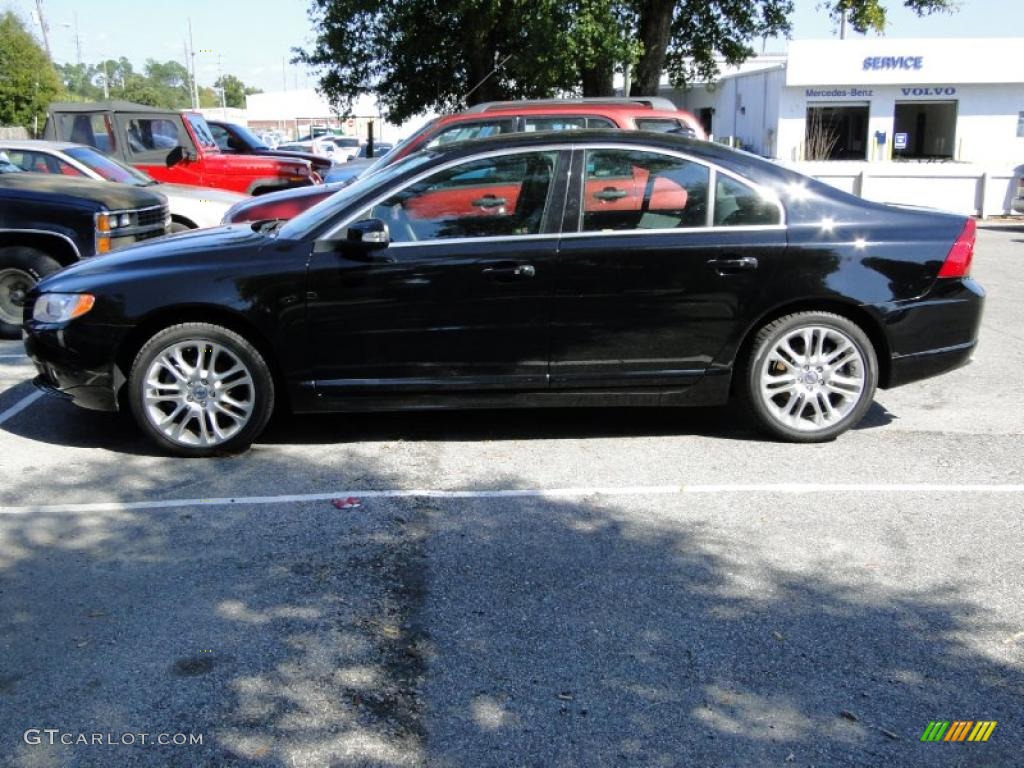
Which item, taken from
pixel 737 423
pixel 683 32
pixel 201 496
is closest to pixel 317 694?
pixel 201 496

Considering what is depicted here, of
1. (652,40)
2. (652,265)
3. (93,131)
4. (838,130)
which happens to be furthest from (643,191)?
(838,130)

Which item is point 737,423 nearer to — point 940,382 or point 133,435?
point 940,382

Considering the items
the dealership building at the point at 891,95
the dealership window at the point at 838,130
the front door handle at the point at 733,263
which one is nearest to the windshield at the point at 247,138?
the front door handle at the point at 733,263

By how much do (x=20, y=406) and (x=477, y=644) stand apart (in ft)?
15.2

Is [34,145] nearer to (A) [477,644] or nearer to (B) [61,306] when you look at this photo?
(B) [61,306]

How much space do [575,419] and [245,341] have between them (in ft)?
6.97

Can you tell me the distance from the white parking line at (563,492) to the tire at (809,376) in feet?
2.29

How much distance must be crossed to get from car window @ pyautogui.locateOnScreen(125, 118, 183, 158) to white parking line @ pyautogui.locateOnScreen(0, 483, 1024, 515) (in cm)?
1181

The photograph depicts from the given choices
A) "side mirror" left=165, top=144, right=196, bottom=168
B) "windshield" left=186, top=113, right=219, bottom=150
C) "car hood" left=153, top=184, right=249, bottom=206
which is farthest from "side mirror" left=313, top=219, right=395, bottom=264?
"windshield" left=186, top=113, right=219, bottom=150

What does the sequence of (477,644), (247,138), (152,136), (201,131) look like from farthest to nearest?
(247,138)
(201,131)
(152,136)
(477,644)

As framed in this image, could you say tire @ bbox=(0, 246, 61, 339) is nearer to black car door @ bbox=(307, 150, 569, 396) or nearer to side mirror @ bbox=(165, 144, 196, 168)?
black car door @ bbox=(307, 150, 569, 396)

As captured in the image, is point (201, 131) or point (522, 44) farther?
point (522, 44)

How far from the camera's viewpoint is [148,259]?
596cm

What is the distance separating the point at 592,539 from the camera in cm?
473
